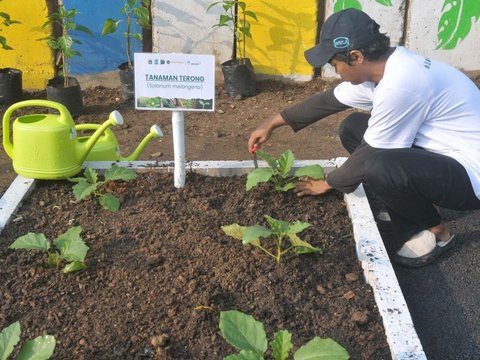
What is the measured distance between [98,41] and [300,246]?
136 inches

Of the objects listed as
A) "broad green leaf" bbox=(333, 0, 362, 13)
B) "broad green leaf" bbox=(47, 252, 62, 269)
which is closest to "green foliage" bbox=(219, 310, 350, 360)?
"broad green leaf" bbox=(47, 252, 62, 269)

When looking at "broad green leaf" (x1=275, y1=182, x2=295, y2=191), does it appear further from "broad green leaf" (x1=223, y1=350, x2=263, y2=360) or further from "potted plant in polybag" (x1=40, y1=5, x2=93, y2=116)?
"potted plant in polybag" (x1=40, y1=5, x2=93, y2=116)

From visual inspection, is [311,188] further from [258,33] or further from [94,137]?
[258,33]

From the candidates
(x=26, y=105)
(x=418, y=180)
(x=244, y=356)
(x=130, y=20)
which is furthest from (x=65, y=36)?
(x=244, y=356)

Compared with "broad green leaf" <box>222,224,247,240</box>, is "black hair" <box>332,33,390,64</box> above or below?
above

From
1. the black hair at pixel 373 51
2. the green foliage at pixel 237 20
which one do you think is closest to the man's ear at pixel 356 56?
the black hair at pixel 373 51

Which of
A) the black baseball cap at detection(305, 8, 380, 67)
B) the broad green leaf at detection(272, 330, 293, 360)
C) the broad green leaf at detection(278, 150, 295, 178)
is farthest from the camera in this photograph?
the broad green leaf at detection(278, 150, 295, 178)

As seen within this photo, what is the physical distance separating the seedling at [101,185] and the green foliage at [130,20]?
2.33m

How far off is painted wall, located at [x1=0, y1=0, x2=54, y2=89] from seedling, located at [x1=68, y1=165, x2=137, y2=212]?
105 inches

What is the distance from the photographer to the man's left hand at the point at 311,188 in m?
2.86

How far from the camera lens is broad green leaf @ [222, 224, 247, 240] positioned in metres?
2.42

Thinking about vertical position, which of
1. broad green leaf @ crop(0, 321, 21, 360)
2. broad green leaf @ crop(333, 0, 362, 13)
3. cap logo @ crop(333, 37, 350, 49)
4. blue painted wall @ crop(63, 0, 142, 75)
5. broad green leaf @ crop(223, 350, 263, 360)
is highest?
cap logo @ crop(333, 37, 350, 49)

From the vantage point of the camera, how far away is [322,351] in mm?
1730

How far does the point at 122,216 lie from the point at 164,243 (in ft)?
1.00
